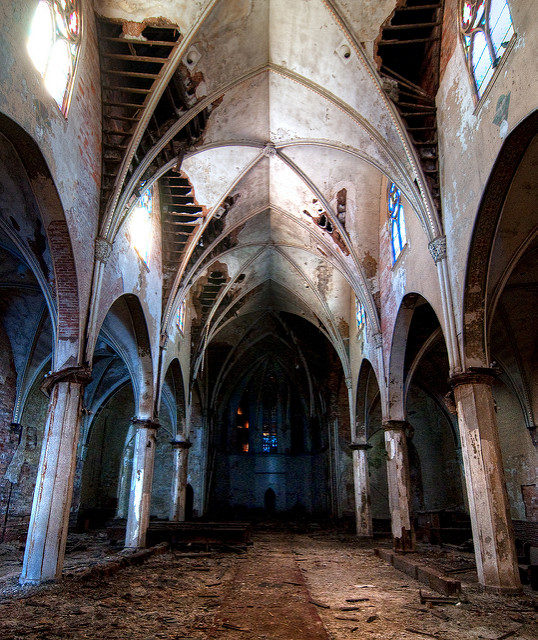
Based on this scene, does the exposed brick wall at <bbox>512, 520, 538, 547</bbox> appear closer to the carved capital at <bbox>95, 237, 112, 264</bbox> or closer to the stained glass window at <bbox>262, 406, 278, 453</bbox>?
the carved capital at <bbox>95, 237, 112, 264</bbox>

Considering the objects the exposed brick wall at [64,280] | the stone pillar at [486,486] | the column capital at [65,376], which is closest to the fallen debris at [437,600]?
the stone pillar at [486,486]

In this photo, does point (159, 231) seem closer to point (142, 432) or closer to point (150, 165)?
point (150, 165)

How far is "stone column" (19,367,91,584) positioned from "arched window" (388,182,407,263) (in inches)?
372

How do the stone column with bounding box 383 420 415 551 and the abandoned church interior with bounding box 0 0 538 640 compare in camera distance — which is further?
the stone column with bounding box 383 420 415 551

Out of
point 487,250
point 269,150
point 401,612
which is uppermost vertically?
point 269,150

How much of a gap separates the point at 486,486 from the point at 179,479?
15842 mm

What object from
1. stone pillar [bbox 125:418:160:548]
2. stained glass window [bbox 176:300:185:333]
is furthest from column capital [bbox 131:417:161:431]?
stained glass window [bbox 176:300:185:333]

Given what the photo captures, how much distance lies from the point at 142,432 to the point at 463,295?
10.8m

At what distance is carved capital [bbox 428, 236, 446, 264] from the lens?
1016 centimetres

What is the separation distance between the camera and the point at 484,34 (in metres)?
8.26

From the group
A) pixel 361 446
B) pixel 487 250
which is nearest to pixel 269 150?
pixel 487 250

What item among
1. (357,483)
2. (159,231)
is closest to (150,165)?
(159,231)

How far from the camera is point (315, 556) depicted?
1365 centimetres

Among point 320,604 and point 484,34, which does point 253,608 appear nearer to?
point 320,604
